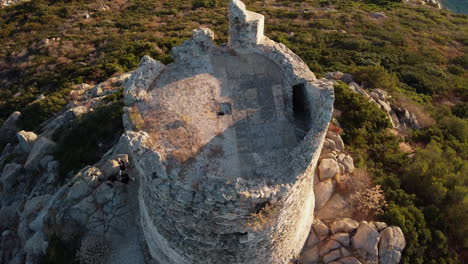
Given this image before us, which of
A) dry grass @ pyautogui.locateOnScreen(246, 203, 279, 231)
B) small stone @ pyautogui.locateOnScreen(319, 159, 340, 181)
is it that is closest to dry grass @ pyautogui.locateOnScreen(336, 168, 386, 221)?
small stone @ pyautogui.locateOnScreen(319, 159, 340, 181)

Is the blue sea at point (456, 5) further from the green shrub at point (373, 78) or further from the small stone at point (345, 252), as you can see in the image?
the small stone at point (345, 252)

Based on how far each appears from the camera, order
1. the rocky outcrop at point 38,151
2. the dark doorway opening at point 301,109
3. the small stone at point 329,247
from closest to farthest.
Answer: the dark doorway opening at point 301,109 → the small stone at point 329,247 → the rocky outcrop at point 38,151

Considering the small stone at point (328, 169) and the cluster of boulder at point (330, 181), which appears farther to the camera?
the small stone at point (328, 169)

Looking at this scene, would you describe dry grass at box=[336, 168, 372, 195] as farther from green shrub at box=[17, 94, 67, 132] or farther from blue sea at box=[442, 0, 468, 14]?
blue sea at box=[442, 0, 468, 14]

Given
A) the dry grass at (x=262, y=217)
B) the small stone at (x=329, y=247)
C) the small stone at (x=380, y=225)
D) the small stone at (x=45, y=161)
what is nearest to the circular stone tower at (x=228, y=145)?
the dry grass at (x=262, y=217)

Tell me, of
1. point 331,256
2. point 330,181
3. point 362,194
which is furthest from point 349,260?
point 330,181

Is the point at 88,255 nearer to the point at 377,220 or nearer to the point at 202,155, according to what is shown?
the point at 202,155

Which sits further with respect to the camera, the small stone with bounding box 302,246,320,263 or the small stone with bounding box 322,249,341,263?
the small stone with bounding box 302,246,320,263
